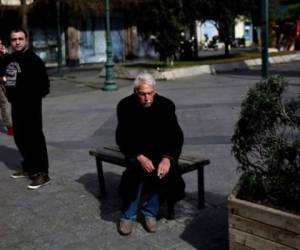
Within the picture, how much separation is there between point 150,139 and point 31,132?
77.1 inches

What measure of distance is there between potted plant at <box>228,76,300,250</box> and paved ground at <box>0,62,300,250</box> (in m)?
0.62

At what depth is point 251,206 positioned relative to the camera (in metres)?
3.62

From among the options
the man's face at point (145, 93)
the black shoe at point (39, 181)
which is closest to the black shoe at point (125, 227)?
the man's face at point (145, 93)

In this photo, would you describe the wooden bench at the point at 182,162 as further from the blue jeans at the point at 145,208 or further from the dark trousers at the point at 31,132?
the dark trousers at the point at 31,132

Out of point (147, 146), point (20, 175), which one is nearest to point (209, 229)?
point (147, 146)

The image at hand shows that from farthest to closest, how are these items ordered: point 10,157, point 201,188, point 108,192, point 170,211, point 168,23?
point 168,23 < point 10,157 < point 108,192 < point 201,188 < point 170,211

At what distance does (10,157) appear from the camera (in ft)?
25.9

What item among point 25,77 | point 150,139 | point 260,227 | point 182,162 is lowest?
point 260,227

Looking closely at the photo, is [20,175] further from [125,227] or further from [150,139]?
[150,139]

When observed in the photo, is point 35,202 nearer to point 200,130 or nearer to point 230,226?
point 230,226

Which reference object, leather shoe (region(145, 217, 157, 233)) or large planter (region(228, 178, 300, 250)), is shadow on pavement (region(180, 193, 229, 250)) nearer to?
leather shoe (region(145, 217, 157, 233))

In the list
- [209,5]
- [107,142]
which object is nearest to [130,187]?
[107,142]

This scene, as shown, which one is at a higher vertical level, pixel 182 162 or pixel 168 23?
pixel 168 23

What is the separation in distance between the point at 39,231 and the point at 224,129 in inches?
195
